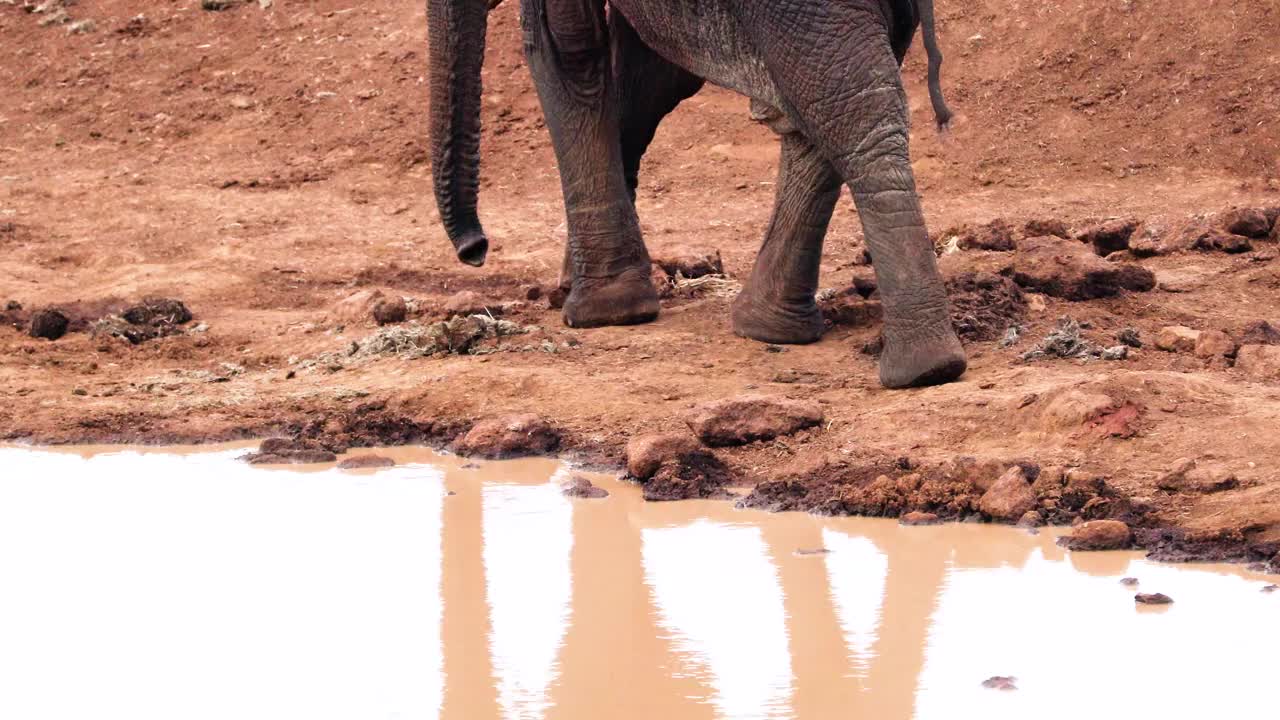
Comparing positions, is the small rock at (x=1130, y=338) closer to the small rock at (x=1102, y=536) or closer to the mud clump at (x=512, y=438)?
the small rock at (x=1102, y=536)

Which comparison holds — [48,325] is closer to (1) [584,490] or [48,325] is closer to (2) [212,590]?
(1) [584,490]

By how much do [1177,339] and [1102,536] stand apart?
184 cm

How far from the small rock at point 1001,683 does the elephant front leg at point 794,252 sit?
10.3 feet

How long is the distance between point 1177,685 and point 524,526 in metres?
2.08

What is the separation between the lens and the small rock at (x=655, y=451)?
566 cm

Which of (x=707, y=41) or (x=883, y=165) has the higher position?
(x=707, y=41)

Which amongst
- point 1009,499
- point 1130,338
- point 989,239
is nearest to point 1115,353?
point 1130,338

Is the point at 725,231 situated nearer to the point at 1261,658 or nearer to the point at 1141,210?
the point at 1141,210

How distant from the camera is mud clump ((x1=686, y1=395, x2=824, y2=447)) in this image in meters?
5.84

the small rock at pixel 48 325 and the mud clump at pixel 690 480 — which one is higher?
the small rock at pixel 48 325

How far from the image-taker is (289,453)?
245 inches

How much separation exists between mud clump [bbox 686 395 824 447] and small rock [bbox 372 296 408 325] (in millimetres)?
2346

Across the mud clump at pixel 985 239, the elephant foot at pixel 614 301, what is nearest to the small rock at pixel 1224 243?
the mud clump at pixel 985 239

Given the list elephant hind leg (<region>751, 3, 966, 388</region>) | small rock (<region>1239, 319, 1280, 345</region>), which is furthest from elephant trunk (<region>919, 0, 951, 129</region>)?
small rock (<region>1239, 319, 1280, 345</region>)
